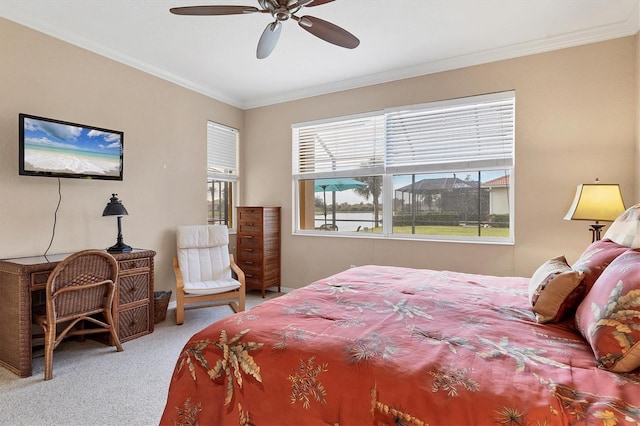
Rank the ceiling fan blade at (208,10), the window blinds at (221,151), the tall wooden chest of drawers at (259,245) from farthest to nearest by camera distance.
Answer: the window blinds at (221,151) → the tall wooden chest of drawers at (259,245) → the ceiling fan blade at (208,10)

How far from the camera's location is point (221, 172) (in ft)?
15.9

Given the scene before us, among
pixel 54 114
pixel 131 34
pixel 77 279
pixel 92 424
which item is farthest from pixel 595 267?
pixel 54 114

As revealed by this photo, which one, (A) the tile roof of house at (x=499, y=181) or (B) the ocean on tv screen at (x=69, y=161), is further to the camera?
(A) the tile roof of house at (x=499, y=181)

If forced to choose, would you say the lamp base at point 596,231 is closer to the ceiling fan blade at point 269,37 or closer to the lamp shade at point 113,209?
the ceiling fan blade at point 269,37

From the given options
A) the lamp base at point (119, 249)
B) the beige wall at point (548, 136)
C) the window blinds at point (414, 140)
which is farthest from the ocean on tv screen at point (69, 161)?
the beige wall at point (548, 136)

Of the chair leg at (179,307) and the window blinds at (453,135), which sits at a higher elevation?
the window blinds at (453,135)

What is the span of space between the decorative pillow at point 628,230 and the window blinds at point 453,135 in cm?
186

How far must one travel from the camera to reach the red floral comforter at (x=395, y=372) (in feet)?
3.04

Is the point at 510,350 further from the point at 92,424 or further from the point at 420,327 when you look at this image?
the point at 92,424

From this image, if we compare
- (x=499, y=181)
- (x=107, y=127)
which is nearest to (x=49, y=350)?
(x=107, y=127)

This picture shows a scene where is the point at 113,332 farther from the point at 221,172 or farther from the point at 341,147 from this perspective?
the point at 341,147

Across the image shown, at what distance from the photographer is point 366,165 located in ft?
14.2

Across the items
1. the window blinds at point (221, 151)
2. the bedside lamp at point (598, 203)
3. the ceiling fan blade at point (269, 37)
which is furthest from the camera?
the window blinds at point (221, 151)

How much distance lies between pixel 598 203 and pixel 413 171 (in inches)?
70.4
